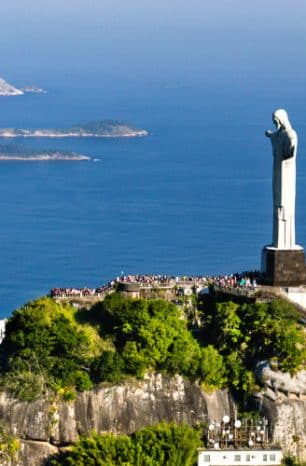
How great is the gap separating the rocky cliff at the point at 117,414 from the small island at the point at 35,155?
4648 inches

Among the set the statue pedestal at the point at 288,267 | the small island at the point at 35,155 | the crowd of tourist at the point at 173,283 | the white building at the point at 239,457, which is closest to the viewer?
the white building at the point at 239,457

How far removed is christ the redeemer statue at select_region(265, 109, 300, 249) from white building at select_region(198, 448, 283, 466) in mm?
6452

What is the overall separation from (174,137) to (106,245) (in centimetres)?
7200

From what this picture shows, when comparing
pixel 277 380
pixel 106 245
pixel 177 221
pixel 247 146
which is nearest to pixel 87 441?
pixel 277 380

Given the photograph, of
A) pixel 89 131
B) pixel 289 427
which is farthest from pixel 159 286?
pixel 89 131

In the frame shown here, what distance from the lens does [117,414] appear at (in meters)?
43.6

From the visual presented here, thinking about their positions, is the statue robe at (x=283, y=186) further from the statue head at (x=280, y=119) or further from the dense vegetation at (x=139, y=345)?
the dense vegetation at (x=139, y=345)

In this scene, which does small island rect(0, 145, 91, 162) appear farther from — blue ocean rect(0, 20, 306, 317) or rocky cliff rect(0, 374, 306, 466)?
rocky cliff rect(0, 374, 306, 466)

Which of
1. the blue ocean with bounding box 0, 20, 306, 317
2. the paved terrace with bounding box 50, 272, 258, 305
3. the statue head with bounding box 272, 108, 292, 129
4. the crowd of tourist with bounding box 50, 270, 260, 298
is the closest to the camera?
the statue head with bounding box 272, 108, 292, 129

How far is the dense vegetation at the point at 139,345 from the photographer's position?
4388 centimetres

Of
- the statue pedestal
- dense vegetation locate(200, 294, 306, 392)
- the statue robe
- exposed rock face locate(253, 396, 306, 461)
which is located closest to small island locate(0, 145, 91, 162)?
the statue robe

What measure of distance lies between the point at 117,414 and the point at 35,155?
122 m

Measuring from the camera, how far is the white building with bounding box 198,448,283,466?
4231 cm

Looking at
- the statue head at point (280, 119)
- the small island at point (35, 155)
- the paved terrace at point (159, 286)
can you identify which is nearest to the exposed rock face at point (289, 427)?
the paved terrace at point (159, 286)
